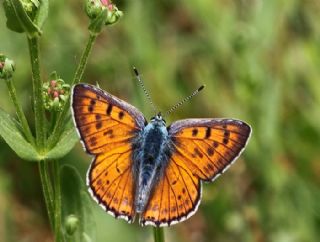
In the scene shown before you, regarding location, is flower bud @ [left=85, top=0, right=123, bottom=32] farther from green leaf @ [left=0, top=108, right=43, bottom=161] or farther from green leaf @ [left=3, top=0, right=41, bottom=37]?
green leaf @ [left=0, top=108, right=43, bottom=161]

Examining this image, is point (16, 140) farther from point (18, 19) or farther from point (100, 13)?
point (100, 13)

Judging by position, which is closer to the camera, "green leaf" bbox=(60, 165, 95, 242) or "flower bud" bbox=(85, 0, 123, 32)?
"flower bud" bbox=(85, 0, 123, 32)

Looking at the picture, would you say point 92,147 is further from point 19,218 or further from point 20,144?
point 19,218

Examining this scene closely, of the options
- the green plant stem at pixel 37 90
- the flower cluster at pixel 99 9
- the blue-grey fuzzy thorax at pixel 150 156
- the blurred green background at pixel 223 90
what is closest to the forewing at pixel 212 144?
the blue-grey fuzzy thorax at pixel 150 156

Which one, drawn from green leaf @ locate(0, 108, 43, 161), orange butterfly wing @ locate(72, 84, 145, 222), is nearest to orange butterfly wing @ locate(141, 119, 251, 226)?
orange butterfly wing @ locate(72, 84, 145, 222)

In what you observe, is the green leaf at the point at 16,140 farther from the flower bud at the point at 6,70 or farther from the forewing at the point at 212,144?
the forewing at the point at 212,144

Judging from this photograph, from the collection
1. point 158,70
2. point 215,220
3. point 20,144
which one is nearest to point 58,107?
point 20,144
